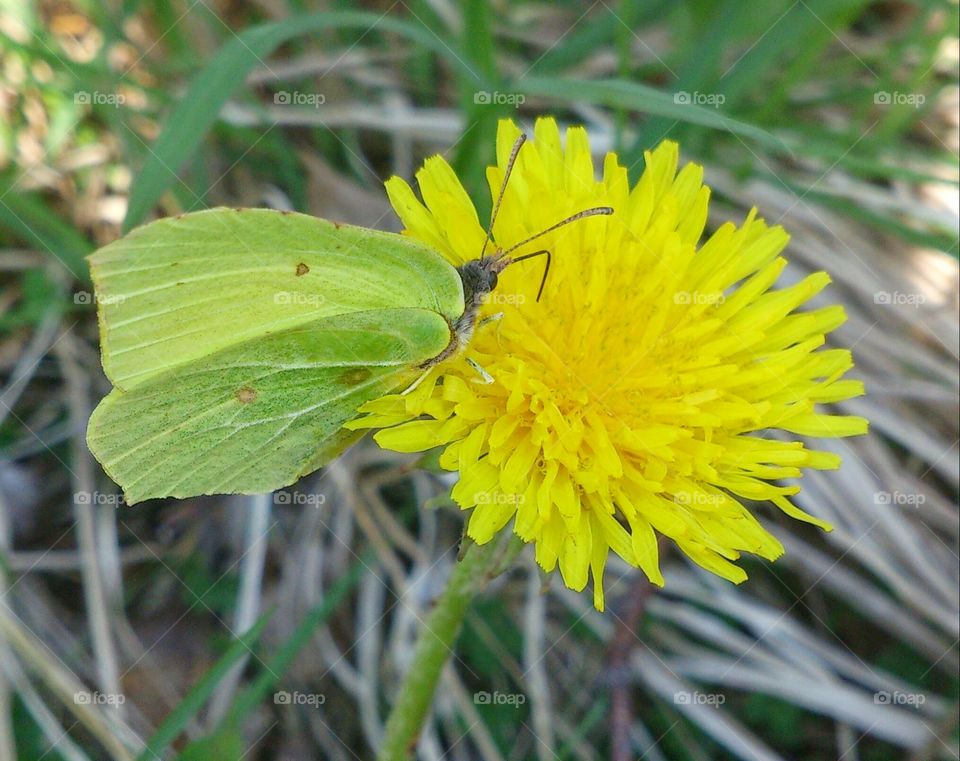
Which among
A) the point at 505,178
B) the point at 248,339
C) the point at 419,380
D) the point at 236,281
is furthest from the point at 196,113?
the point at 419,380

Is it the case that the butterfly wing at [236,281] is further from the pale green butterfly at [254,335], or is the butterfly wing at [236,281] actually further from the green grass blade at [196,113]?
the green grass blade at [196,113]

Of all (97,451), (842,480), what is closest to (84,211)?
(97,451)

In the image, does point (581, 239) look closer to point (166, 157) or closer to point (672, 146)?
point (672, 146)

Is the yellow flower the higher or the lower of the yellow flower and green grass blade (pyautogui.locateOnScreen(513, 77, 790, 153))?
the lower

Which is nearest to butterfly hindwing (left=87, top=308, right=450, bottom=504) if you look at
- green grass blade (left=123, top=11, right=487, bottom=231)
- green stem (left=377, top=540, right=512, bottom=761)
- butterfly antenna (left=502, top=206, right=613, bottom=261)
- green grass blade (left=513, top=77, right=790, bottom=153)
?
butterfly antenna (left=502, top=206, right=613, bottom=261)

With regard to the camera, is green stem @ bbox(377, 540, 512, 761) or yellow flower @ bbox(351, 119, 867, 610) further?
green stem @ bbox(377, 540, 512, 761)

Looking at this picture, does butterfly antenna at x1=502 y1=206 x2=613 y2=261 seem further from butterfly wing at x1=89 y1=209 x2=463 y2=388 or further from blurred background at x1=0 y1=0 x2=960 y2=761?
blurred background at x1=0 y1=0 x2=960 y2=761
